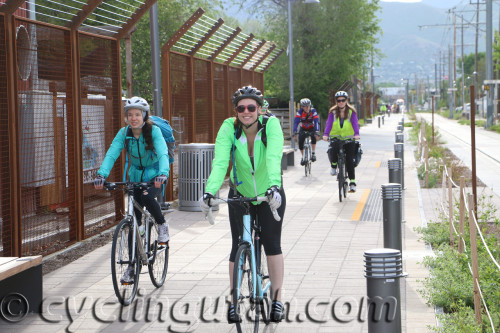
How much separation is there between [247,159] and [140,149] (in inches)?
68.3

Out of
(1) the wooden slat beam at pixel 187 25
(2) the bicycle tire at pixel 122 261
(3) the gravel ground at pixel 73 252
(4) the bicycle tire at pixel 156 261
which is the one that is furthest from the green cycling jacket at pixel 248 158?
(1) the wooden slat beam at pixel 187 25

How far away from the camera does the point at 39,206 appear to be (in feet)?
29.6

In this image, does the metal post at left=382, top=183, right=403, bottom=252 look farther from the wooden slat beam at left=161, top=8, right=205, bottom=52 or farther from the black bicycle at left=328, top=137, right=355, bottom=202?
the wooden slat beam at left=161, top=8, right=205, bottom=52

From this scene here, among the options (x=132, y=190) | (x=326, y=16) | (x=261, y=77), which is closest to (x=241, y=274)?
(x=132, y=190)

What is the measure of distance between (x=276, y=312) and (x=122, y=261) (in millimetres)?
1525

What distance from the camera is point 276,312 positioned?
598 centimetres

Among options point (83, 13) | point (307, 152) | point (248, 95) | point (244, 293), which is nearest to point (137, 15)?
point (83, 13)

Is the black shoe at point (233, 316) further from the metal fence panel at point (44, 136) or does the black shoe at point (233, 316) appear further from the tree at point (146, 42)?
the tree at point (146, 42)

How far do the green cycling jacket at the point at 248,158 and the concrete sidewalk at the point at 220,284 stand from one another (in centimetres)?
105

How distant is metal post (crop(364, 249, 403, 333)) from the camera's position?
13.6 feet

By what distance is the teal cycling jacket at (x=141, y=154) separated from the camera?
723cm

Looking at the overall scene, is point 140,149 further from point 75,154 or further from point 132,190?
point 75,154

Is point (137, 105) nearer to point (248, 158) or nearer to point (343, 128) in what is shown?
point (248, 158)

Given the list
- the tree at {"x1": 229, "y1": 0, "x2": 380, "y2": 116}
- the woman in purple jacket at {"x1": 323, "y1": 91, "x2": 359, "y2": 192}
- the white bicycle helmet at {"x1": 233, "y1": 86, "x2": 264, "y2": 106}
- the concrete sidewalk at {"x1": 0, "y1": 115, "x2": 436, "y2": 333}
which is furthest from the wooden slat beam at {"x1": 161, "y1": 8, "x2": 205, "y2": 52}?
the tree at {"x1": 229, "y1": 0, "x2": 380, "y2": 116}
